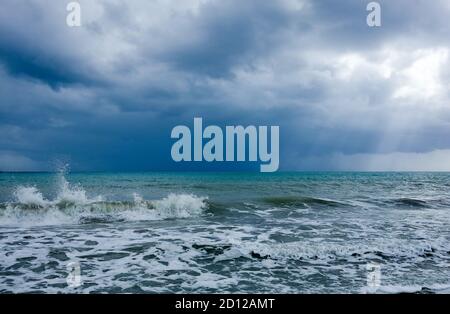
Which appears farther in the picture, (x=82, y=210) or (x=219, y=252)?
(x=82, y=210)

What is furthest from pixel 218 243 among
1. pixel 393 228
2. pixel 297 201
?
pixel 297 201

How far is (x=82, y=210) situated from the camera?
545 inches

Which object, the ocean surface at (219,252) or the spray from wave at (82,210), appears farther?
the spray from wave at (82,210)

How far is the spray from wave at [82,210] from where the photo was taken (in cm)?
1234

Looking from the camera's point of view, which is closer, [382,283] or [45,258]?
[382,283]

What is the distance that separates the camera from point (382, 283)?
18.1 feet

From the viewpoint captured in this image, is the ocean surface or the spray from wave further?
the spray from wave

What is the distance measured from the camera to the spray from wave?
1234cm

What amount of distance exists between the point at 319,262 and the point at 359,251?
1329 millimetres

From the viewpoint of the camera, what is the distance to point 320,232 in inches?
379
